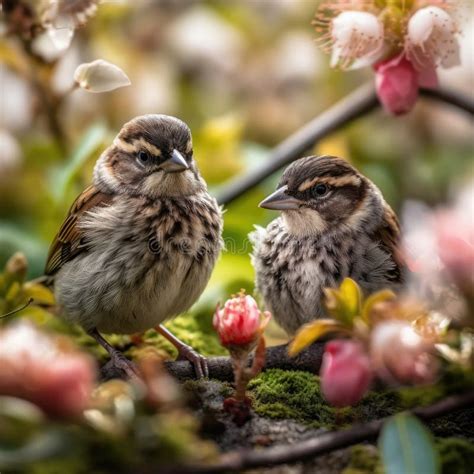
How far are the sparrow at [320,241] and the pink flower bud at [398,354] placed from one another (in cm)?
95

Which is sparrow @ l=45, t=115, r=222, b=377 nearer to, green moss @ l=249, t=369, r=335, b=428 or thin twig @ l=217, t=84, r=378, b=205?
green moss @ l=249, t=369, r=335, b=428

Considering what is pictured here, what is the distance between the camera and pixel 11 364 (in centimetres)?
122

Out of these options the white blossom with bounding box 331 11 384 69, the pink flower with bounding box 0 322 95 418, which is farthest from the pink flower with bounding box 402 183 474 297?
the white blossom with bounding box 331 11 384 69

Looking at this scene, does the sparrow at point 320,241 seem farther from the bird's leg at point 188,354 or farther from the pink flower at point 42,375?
the pink flower at point 42,375

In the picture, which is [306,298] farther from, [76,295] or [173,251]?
[76,295]

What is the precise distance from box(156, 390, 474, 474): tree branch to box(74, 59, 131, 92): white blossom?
98 cm

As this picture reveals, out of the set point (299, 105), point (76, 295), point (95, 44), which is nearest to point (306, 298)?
point (76, 295)

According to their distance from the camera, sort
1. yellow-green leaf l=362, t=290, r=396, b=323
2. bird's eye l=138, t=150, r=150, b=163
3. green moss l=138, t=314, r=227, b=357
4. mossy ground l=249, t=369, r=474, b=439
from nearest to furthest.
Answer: yellow-green leaf l=362, t=290, r=396, b=323 → mossy ground l=249, t=369, r=474, b=439 → bird's eye l=138, t=150, r=150, b=163 → green moss l=138, t=314, r=227, b=357

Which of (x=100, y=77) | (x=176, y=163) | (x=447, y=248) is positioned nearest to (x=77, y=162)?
(x=176, y=163)

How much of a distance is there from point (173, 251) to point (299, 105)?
2.50m

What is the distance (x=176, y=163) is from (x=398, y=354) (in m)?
1.04

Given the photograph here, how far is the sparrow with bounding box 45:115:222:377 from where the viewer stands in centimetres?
228

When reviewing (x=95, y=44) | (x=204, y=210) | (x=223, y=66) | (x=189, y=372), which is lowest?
(x=189, y=372)

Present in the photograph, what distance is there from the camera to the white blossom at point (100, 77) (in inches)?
79.4
